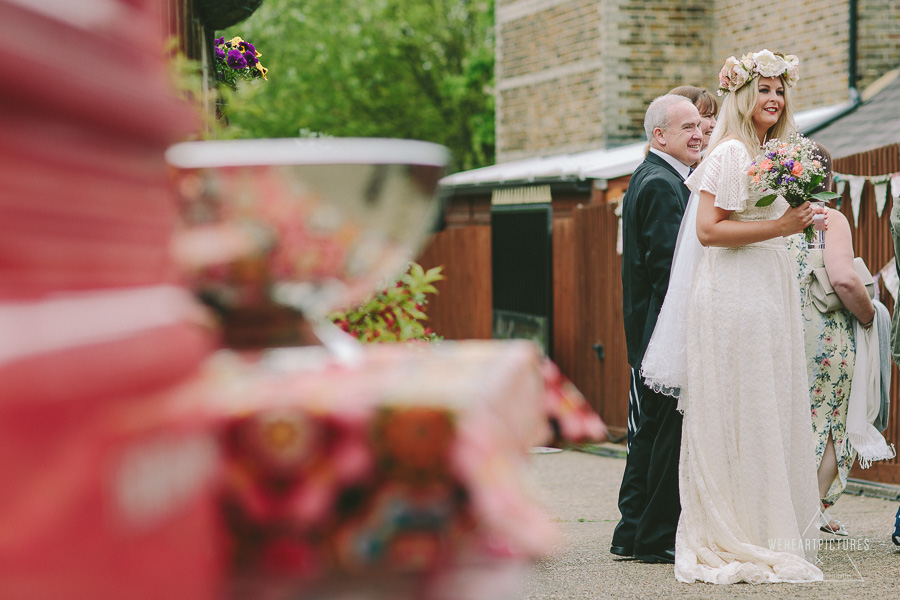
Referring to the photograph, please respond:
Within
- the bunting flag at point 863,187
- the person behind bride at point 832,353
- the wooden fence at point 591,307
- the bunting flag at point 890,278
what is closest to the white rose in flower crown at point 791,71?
the person behind bride at point 832,353

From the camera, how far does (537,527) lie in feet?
3.00

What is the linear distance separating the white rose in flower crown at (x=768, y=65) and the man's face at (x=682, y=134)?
1.70 ft

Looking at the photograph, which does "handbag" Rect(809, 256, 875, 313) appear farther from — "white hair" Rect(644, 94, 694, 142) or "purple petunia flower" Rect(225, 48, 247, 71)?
"purple petunia flower" Rect(225, 48, 247, 71)

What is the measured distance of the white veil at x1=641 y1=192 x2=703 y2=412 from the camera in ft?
15.4

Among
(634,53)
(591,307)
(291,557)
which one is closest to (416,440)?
(291,557)

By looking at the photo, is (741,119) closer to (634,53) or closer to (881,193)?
(881,193)

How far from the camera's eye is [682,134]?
508 centimetres

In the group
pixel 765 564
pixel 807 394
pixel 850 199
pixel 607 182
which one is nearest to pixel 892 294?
pixel 850 199

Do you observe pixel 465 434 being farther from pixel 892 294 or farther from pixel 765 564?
pixel 892 294

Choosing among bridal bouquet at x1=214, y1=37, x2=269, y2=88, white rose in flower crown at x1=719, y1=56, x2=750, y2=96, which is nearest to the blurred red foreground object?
white rose in flower crown at x1=719, y1=56, x2=750, y2=96

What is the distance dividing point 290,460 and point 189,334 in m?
0.13

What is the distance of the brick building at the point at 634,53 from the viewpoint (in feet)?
42.4

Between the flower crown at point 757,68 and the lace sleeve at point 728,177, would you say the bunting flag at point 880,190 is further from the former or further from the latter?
the lace sleeve at point 728,177

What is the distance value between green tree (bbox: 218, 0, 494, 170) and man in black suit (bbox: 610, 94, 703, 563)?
2563cm
